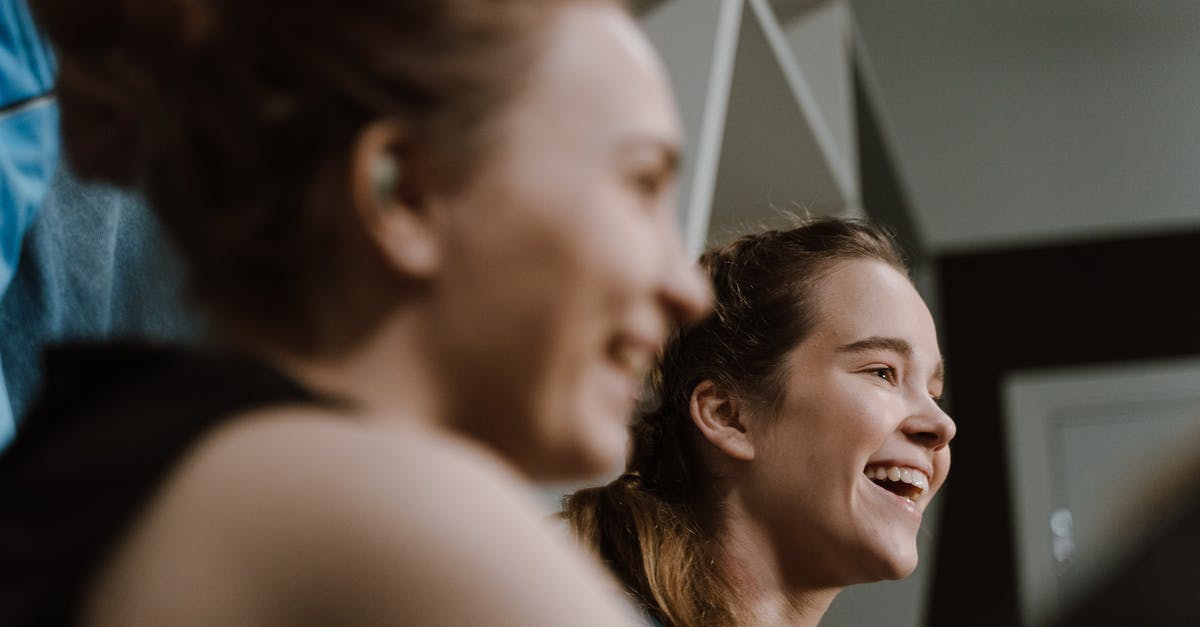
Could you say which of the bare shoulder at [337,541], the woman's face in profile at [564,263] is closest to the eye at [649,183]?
the woman's face in profile at [564,263]

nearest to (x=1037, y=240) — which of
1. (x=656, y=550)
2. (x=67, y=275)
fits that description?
(x=656, y=550)

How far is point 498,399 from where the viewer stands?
0.44 metres

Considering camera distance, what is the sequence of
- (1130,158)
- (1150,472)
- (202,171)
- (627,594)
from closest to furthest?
(1150,472) → (202,171) → (627,594) → (1130,158)

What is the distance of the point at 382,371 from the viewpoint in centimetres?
42

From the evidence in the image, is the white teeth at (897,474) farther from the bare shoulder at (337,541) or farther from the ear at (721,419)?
the bare shoulder at (337,541)

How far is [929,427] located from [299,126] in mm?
852

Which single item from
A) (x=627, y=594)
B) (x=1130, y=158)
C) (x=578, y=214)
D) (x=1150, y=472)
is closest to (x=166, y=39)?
(x=578, y=214)

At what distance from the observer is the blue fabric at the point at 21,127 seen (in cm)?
84

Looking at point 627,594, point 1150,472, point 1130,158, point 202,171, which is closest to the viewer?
point 1150,472

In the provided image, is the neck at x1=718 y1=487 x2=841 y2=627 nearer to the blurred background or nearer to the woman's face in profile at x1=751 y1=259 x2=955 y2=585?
the woman's face in profile at x1=751 y1=259 x2=955 y2=585

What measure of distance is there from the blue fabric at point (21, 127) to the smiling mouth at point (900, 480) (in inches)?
27.4

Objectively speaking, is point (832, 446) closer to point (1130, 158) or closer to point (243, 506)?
point (243, 506)

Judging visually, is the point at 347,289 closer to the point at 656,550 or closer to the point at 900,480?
the point at 656,550

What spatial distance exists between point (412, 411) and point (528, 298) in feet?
0.17
